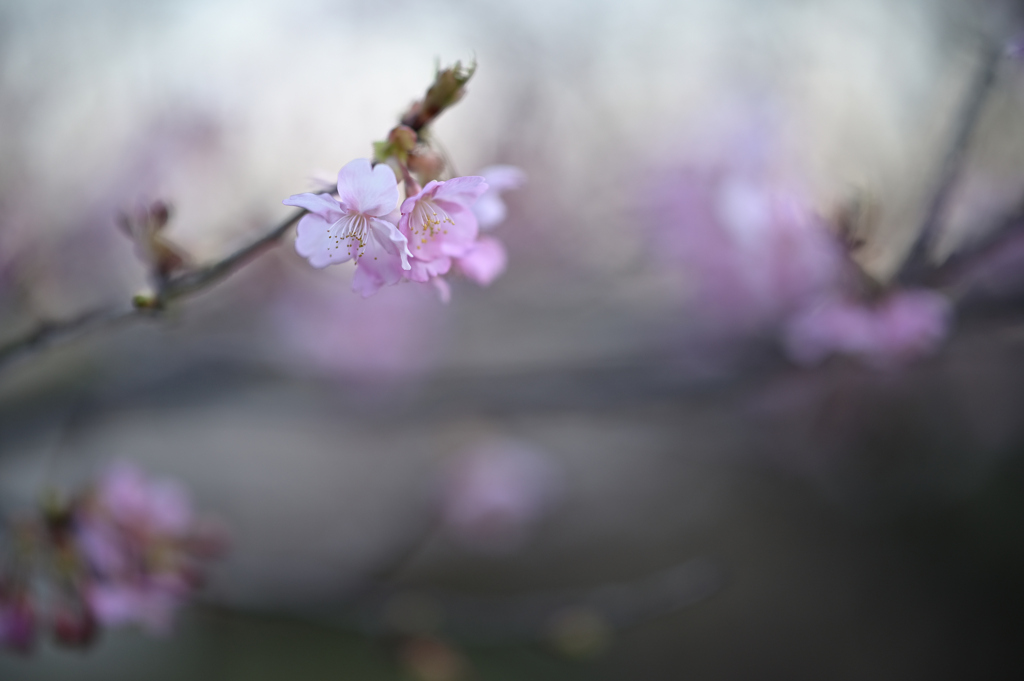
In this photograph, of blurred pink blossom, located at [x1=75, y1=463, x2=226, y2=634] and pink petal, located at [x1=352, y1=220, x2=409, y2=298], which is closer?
pink petal, located at [x1=352, y1=220, x2=409, y2=298]

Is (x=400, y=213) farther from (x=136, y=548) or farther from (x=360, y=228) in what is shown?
(x=136, y=548)

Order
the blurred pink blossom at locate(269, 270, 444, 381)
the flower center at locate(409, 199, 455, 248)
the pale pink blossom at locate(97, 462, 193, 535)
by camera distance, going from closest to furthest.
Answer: the flower center at locate(409, 199, 455, 248) → the pale pink blossom at locate(97, 462, 193, 535) → the blurred pink blossom at locate(269, 270, 444, 381)

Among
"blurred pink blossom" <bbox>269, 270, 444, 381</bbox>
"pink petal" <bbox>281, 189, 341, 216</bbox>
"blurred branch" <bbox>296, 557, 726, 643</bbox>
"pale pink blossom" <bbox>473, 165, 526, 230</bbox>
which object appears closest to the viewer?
"pink petal" <bbox>281, 189, 341, 216</bbox>

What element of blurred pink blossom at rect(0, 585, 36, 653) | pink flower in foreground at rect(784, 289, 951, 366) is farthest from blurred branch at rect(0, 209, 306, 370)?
pink flower in foreground at rect(784, 289, 951, 366)

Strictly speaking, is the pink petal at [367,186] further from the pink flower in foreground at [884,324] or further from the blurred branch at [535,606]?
the blurred branch at [535,606]

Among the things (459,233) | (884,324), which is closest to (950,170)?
(884,324)

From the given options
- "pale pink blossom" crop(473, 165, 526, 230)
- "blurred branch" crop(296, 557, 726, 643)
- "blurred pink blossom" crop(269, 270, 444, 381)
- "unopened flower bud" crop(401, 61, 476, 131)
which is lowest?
"blurred branch" crop(296, 557, 726, 643)

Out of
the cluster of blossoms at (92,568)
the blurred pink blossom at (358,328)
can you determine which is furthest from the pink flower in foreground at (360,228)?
the blurred pink blossom at (358,328)

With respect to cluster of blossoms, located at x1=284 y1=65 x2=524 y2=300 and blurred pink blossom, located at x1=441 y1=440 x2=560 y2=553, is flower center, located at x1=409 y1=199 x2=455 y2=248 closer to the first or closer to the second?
cluster of blossoms, located at x1=284 y1=65 x2=524 y2=300
